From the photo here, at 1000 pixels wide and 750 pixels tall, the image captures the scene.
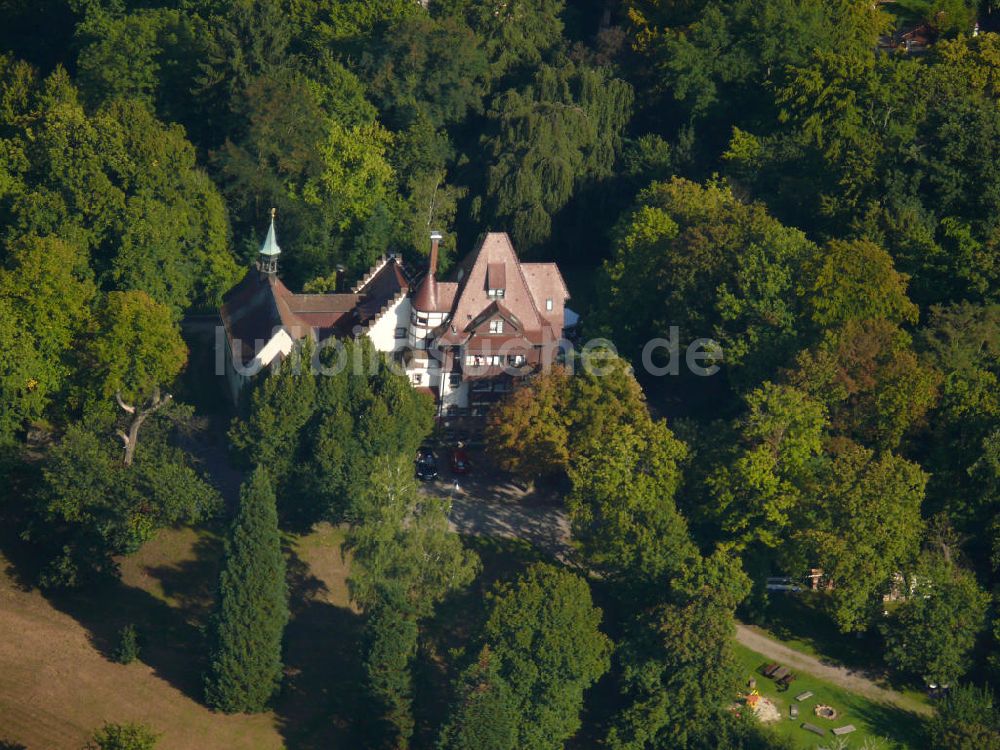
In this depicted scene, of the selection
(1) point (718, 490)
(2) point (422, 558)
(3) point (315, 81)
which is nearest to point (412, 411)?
(2) point (422, 558)

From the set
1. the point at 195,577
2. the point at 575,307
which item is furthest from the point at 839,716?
the point at 575,307

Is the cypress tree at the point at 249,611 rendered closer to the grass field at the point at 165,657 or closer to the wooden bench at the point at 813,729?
the grass field at the point at 165,657

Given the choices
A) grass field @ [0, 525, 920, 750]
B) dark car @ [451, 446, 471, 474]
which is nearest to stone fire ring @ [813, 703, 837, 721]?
grass field @ [0, 525, 920, 750]

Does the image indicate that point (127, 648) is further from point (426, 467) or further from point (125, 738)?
point (426, 467)

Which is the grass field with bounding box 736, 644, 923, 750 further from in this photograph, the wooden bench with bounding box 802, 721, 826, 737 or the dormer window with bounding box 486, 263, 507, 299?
the dormer window with bounding box 486, 263, 507, 299

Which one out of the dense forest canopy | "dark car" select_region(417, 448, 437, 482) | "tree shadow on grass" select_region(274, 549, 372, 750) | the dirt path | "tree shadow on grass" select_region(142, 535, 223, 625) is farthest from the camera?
"dark car" select_region(417, 448, 437, 482)

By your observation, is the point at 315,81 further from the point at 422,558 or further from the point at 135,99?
the point at 422,558
